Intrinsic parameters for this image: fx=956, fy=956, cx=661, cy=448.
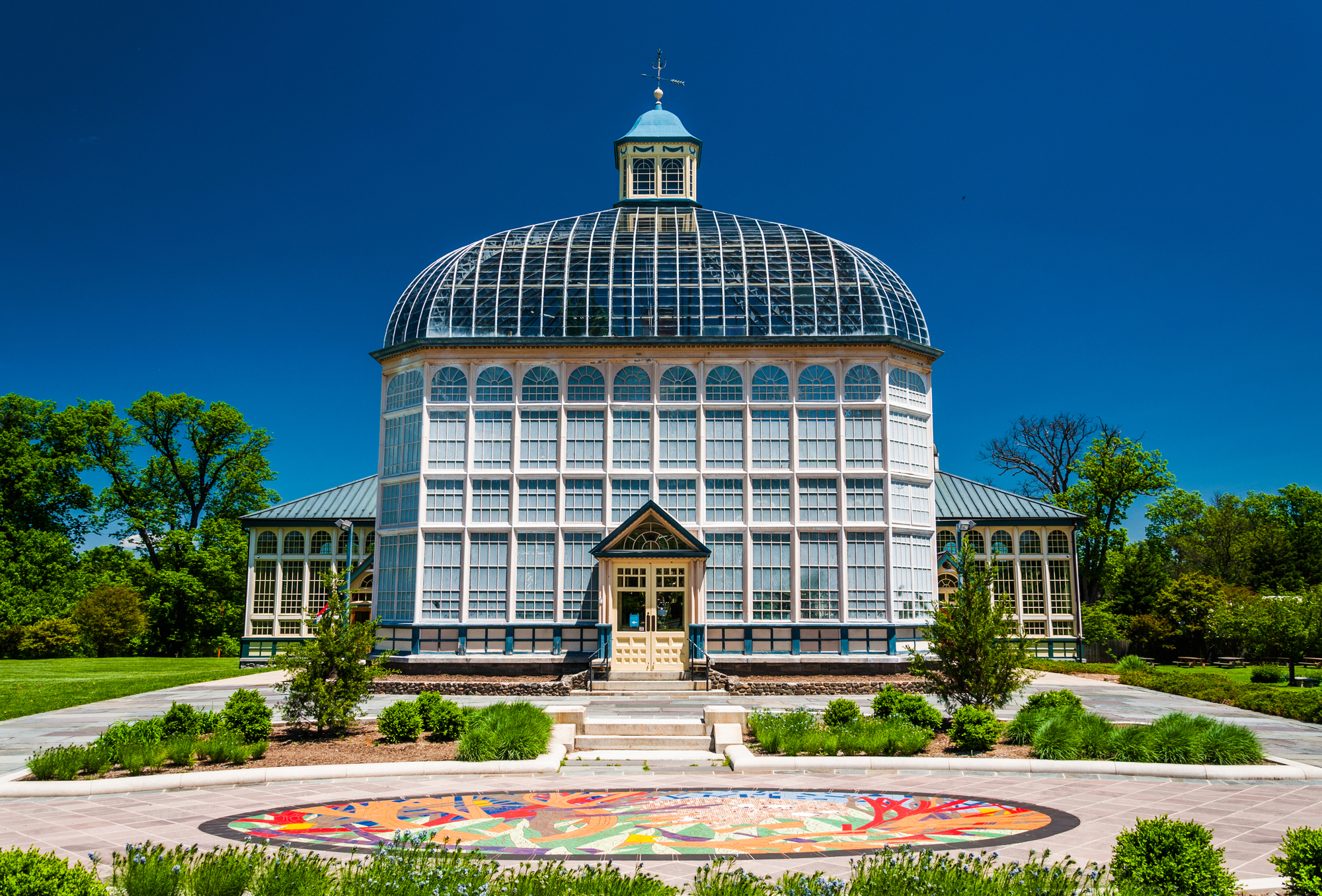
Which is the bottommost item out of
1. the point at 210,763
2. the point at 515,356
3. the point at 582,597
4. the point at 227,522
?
the point at 210,763

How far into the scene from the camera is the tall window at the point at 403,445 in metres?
31.8

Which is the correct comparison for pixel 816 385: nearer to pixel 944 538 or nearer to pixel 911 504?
pixel 911 504

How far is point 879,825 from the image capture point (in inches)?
422

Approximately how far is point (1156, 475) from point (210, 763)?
4948cm

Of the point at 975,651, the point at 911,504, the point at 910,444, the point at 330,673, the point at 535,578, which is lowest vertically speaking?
the point at 330,673

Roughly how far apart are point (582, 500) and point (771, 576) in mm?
6567

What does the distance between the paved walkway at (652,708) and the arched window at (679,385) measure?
32.1ft

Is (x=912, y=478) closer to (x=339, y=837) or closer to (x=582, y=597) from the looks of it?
(x=582, y=597)

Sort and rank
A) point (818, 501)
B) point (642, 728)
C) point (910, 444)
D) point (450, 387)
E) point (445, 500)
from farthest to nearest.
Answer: point (910, 444) < point (450, 387) < point (445, 500) < point (818, 501) < point (642, 728)

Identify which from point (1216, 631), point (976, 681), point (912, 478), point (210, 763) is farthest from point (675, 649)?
point (1216, 631)

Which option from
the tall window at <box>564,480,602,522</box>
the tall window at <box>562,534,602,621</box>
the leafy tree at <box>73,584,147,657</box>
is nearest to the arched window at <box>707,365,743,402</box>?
the tall window at <box>564,480,602,522</box>

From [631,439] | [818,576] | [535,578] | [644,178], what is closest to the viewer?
[818,576]

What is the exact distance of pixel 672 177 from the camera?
39156 mm

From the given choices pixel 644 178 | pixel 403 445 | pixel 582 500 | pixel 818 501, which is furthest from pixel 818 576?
pixel 644 178
